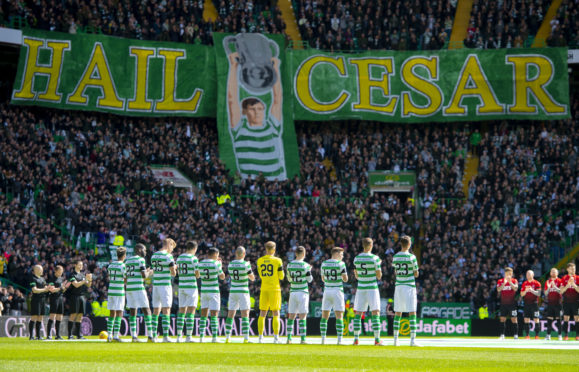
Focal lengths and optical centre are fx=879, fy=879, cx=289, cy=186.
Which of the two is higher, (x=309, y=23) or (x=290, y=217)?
(x=309, y=23)

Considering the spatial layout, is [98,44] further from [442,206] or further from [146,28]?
[442,206]

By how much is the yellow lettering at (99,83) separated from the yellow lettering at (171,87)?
2.16 metres

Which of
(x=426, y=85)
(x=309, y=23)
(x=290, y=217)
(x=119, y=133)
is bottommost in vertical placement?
(x=290, y=217)

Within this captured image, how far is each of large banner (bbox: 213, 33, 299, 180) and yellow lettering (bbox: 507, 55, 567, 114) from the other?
439 inches

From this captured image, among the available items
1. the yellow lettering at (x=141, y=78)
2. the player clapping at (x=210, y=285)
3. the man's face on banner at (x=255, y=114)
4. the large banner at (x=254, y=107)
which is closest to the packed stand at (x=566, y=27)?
the large banner at (x=254, y=107)

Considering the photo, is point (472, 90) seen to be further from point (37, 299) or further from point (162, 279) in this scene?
point (37, 299)

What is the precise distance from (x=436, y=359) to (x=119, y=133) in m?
28.1

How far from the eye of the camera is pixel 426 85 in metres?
43.7

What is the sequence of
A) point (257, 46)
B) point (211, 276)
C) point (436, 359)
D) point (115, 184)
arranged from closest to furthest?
point (436, 359)
point (211, 276)
point (115, 184)
point (257, 46)

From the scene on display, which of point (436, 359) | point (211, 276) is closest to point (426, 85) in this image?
point (211, 276)

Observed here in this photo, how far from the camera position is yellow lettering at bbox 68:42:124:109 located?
133 feet

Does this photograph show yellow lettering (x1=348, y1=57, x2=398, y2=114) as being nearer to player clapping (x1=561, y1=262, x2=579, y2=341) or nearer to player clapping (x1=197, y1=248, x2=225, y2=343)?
player clapping (x1=561, y1=262, x2=579, y2=341)

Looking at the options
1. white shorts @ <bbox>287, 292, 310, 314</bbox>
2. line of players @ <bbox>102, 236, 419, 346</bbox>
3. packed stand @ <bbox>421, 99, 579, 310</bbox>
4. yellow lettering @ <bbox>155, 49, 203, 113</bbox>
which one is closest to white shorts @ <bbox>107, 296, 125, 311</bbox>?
line of players @ <bbox>102, 236, 419, 346</bbox>

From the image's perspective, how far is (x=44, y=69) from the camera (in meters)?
39.5
